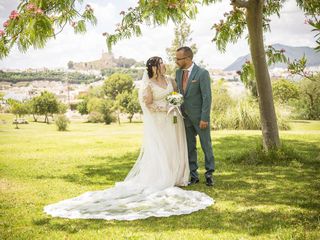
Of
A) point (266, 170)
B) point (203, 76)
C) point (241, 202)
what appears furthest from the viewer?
point (266, 170)

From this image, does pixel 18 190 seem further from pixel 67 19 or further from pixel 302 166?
pixel 302 166

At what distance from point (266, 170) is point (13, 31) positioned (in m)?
5.59

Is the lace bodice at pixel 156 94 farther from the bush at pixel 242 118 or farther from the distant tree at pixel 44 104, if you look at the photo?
the distant tree at pixel 44 104

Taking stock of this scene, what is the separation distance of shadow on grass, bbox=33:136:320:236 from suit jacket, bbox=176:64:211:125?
130 cm

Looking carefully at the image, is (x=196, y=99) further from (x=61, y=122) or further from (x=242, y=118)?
(x=61, y=122)

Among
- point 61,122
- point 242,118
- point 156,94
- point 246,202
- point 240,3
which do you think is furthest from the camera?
point 61,122

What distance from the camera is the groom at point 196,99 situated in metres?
5.99

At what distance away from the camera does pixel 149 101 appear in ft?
20.6

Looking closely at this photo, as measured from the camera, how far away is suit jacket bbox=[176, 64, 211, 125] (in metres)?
5.98

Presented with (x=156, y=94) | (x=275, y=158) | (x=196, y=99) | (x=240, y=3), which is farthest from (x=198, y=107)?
(x=240, y=3)

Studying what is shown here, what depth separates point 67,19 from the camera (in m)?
6.35

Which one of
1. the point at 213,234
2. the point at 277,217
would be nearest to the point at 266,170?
the point at 277,217

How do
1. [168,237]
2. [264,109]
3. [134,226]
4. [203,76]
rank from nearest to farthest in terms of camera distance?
[168,237] < [134,226] < [203,76] < [264,109]

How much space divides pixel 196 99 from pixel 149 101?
878mm
